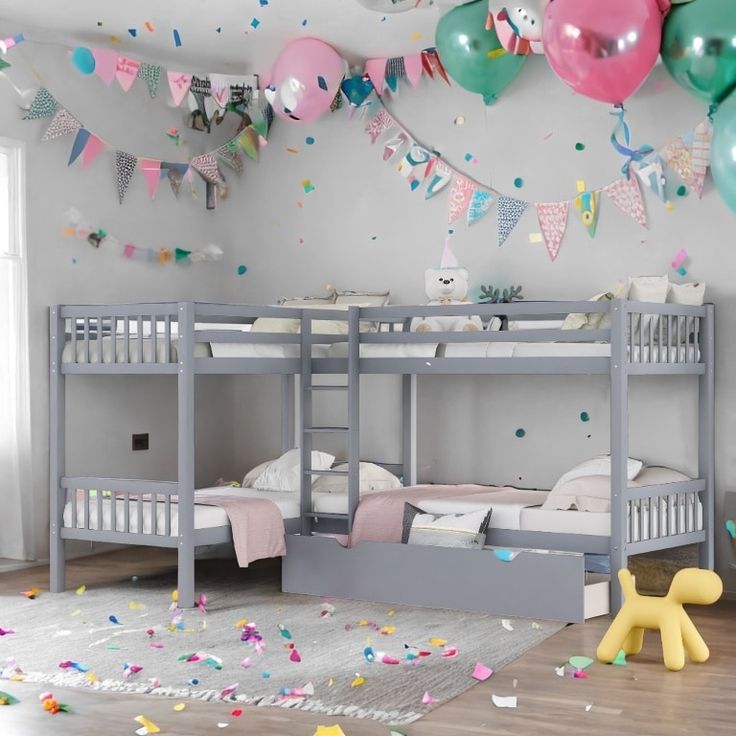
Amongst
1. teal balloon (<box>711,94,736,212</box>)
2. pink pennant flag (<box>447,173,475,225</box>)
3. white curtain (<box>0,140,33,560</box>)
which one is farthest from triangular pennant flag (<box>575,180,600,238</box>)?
white curtain (<box>0,140,33,560</box>)

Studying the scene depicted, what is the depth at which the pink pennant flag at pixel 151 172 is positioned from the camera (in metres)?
5.95

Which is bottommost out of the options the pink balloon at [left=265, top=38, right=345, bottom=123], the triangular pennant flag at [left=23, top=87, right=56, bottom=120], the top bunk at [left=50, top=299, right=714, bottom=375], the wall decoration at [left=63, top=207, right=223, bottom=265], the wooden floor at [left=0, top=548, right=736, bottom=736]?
the wooden floor at [left=0, top=548, right=736, bottom=736]

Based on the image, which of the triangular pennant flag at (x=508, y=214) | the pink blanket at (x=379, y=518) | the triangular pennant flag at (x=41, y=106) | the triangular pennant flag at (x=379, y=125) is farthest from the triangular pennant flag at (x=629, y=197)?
the triangular pennant flag at (x=41, y=106)

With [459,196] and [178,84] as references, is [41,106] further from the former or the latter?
[459,196]

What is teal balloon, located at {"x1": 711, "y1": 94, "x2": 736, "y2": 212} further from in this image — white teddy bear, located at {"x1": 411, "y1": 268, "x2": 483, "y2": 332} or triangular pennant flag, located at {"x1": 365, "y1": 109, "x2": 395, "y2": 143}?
triangular pennant flag, located at {"x1": 365, "y1": 109, "x2": 395, "y2": 143}

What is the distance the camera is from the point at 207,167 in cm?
622

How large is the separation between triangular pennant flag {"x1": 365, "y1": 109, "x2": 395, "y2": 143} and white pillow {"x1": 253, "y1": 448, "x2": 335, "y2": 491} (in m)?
1.63

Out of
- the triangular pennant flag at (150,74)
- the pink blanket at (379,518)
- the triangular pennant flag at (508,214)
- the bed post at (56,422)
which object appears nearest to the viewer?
the pink blanket at (379,518)

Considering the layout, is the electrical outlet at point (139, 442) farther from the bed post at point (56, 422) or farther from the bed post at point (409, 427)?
the bed post at point (409, 427)

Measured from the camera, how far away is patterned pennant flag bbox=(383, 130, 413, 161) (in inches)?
231

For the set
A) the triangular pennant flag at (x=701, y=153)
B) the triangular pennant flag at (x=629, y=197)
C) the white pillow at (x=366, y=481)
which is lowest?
the white pillow at (x=366, y=481)

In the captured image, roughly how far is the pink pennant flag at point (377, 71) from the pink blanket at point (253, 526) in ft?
7.20

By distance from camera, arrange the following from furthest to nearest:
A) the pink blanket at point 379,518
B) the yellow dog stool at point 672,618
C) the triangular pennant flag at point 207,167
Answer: the triangular pennant flag at point 207,167 → the pink blanket at point 379,518 → the yellow dog stool at point 672,618

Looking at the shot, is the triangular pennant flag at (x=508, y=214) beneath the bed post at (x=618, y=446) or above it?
above
